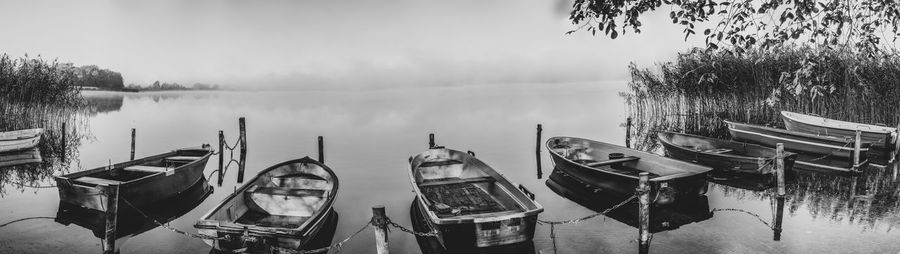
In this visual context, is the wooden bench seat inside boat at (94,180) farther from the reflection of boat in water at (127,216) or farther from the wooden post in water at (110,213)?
the wooden post in water at (110,213)

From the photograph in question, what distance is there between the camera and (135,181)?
11.4 m

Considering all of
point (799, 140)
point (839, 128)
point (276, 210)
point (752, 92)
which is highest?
point (752, 92)

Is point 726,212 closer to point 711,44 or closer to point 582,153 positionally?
point 582,153

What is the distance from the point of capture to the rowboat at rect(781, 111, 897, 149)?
1820cm

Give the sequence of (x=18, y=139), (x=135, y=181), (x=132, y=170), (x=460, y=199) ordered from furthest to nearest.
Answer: (x=18, y=139), (x=132, y=170), (x=135, y=181), (x=460, y=199)

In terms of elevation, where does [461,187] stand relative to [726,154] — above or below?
below

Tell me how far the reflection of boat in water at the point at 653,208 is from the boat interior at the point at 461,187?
271cm

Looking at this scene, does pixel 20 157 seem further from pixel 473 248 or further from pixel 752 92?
pixel 752 92

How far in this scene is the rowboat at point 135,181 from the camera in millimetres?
11023

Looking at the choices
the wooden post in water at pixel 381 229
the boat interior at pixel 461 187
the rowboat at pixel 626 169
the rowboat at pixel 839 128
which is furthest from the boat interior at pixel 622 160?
the rowboat at pixel 839 128

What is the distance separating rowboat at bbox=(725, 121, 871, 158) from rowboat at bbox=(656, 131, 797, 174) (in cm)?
413

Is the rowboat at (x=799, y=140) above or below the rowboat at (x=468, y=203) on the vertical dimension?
above

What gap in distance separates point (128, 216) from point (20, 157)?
41.5 ft

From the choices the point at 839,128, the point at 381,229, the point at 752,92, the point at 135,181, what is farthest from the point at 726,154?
the point at 135,181
